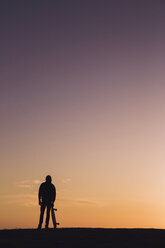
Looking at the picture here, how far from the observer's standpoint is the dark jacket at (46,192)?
23516 mm

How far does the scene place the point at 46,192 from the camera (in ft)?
77.2
